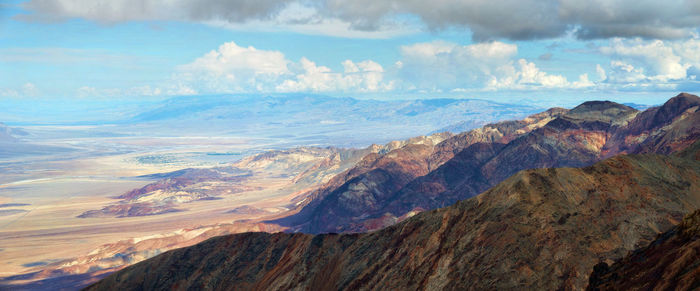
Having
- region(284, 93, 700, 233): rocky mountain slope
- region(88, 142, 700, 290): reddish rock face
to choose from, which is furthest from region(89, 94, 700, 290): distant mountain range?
region(284, 93, 700, 233): rocky mountain slope

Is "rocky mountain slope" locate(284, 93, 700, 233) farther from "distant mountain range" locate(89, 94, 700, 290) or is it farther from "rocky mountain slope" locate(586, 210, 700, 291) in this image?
"rocky mountain slope" locate(586, 210, 700, 291)

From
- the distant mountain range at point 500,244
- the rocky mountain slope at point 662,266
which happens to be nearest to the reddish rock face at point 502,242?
the distant mountain range at point 500,244

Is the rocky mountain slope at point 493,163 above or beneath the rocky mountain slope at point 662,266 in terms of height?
beneath

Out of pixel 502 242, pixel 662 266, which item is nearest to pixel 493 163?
pixel 502 242

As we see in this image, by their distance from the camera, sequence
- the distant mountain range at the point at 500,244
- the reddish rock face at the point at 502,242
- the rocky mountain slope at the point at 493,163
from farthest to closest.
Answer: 1. the rocky mountain slope at the point at 493,163
2. the reddish rock face at the point at 502,242
3. the distant mountain range at the point at 500,244

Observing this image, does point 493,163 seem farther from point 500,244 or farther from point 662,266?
point 662,266

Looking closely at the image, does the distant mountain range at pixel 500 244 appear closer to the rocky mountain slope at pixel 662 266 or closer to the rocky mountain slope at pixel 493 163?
the rocky mountain slope at pixel 662 266
